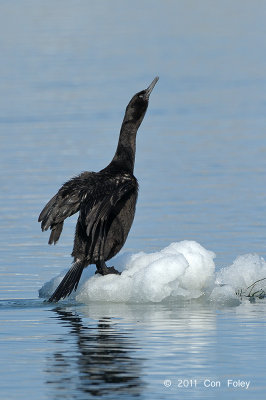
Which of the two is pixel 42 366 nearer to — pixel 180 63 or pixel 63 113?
pixel 63 113

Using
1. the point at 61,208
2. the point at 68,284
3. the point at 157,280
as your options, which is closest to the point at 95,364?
the point at 157,280

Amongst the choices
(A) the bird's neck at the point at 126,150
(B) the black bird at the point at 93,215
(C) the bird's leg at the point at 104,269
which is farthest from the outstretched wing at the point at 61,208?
(A) the bird's neck at the point at 126,150

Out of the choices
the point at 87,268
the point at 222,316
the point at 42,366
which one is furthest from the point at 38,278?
the point at 42,366

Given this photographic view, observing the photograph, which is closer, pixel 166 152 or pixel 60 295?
pixel 60 295

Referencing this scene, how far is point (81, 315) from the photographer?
468 inches

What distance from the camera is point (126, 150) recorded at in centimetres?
1393

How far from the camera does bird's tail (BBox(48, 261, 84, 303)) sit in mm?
12359

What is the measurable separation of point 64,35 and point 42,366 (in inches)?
1453

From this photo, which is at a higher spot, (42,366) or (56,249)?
(56,249)

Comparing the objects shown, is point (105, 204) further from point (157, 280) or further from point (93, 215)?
point (157, 280)

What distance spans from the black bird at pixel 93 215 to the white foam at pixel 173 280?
207 mm

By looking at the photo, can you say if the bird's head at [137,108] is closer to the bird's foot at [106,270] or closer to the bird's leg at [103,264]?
the bird's leg at [103,264]

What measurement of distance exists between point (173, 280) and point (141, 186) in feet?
22.2

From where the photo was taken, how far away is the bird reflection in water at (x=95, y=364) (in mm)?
9312
